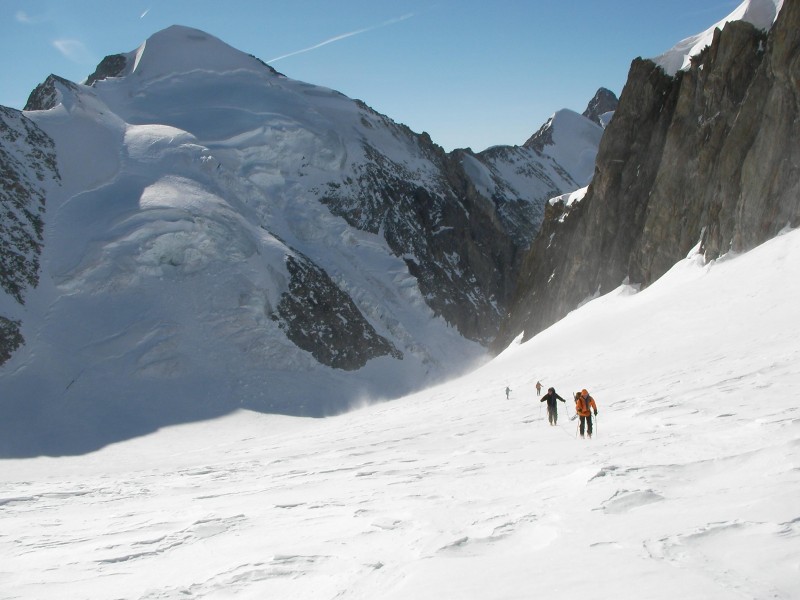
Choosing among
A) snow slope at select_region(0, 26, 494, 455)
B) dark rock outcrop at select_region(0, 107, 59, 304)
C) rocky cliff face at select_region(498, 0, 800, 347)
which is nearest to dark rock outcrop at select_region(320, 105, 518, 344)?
snow slope at select_region(0, 26, 494, 455)

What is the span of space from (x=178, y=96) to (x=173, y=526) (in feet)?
216

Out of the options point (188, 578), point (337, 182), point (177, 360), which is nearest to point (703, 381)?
point (188, 578)

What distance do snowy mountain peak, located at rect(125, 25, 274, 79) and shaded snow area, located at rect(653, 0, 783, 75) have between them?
48.2m

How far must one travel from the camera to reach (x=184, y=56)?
75.8 meters

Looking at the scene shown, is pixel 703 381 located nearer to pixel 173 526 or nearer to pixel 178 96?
pixel 173 526

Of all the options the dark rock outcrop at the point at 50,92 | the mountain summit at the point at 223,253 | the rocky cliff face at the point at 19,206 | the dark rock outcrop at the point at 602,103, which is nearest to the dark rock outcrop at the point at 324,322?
the mountain summit at the point at 223,253

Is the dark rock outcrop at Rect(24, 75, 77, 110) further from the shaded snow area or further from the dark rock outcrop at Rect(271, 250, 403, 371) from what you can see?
the shaded snow area

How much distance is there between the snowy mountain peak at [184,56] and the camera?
74375 mm

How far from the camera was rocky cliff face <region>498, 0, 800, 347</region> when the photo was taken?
27.7 metres

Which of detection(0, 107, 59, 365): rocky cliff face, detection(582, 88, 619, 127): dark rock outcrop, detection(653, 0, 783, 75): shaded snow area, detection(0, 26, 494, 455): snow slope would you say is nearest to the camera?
detection(653, 0, 783, 75): shaded snow area

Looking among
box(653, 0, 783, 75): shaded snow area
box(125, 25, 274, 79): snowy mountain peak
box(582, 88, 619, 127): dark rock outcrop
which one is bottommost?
box(653, 0, 783, 75): shaded snow area

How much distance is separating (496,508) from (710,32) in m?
34.0

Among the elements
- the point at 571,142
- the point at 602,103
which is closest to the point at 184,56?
the point at 571,142

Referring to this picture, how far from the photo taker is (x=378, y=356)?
2105 inches
